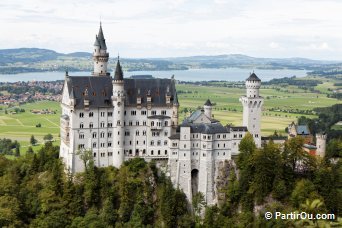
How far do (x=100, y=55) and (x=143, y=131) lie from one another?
19071 mm

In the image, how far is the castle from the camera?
84.7m

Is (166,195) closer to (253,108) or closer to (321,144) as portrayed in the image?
(253,108)

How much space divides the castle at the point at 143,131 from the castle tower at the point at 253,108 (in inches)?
8.5

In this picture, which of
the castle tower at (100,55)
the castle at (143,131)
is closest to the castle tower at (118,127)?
the castle at (143,131)

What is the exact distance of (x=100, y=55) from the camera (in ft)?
314

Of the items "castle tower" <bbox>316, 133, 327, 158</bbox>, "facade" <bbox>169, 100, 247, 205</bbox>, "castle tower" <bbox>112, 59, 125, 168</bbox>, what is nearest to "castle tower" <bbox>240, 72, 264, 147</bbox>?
"facade" <bbox>169, 100, 247, 205</bbox>

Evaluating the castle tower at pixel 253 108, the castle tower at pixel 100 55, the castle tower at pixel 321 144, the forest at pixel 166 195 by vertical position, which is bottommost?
the forest at pixel 166 195

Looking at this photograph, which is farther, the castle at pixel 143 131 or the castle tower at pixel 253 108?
the castle tower at pixel 253 108

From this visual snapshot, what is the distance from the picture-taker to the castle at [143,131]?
84688mm

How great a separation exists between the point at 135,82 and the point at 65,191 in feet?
78.1

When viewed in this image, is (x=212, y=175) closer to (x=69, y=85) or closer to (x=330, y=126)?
(x=69, y=85)

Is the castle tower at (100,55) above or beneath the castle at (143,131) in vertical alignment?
above

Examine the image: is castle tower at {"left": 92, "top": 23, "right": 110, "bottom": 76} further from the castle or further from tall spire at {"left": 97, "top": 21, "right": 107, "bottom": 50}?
the castle

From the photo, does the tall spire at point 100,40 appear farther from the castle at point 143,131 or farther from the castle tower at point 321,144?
the castle tower at point 321,144
